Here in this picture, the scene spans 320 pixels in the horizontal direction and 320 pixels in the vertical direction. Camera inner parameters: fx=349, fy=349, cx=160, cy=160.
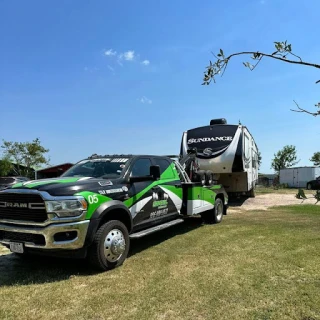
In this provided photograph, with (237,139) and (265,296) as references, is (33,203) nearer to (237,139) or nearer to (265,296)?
(265,296)

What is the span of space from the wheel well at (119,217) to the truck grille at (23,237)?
915mm

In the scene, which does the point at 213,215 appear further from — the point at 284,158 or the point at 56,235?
the point at 284,158

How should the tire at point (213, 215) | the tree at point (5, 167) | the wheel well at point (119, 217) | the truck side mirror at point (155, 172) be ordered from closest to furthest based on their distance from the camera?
the wheel well at point (119, 217) → the truck side mirror at point (155, 172) → the tire at point (213, 215) → the tree at point (5, 167)

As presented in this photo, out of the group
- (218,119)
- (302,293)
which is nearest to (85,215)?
(302,293)

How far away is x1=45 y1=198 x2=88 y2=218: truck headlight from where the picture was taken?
4938mm

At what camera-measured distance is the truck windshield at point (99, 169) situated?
6.33m

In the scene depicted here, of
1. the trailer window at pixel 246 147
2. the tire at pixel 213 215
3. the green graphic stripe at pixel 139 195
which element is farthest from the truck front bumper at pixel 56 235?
the trailer window at pixel 246 147

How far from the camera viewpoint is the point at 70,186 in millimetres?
5184

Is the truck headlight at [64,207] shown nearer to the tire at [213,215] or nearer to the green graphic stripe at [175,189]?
the green graphic stripe at [175,189]

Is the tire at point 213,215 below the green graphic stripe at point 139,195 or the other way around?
below

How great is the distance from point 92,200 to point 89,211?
18 cm

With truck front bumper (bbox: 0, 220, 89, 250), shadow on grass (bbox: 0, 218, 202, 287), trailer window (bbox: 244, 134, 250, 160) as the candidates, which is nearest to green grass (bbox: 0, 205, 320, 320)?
shadow on grass (bbox: 0, 218, 202, 287)

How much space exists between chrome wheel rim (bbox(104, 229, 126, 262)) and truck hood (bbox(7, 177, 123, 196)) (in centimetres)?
74

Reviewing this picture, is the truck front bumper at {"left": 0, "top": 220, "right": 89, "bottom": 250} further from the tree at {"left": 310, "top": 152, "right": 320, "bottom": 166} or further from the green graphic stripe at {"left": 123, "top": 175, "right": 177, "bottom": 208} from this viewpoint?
the tree at {"left": 310, "top": 152, "right": 320, "bottom": 166}
